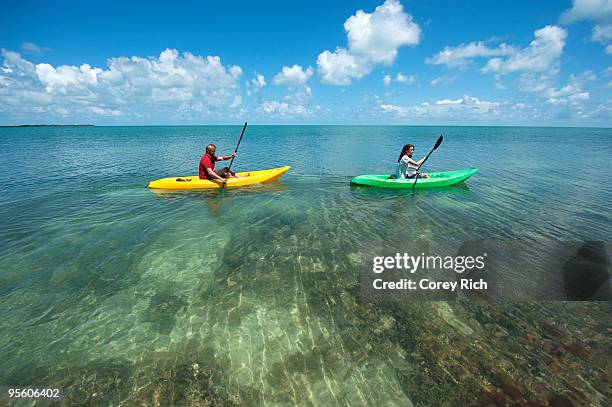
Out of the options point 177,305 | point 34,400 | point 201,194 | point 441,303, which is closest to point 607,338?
point 441,303

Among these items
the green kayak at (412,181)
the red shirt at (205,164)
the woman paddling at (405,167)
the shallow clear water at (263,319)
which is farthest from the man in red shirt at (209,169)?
the woman paddling at (405,167)

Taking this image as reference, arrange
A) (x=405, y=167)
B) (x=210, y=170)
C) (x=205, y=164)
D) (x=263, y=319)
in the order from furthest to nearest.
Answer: (x=405, y=167), (x=205, y=164), (x=210, y=170), (x=263, y=319)

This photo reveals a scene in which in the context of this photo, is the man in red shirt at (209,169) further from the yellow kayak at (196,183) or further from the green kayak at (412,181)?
the green kayak at (412,181)

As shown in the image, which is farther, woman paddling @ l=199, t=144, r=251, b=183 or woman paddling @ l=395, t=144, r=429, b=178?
woman paddling @ l=395, t=144, r=429, b=178

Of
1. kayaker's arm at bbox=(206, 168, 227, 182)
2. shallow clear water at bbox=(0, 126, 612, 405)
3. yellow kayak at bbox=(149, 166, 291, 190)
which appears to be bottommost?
shallow clear water at bbox=(0, 126, 612, 405)

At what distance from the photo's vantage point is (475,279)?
800 cm

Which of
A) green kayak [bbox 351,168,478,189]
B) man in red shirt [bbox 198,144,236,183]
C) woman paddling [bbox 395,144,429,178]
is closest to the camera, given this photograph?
man in red shirt [bbox 198,144,236,183]

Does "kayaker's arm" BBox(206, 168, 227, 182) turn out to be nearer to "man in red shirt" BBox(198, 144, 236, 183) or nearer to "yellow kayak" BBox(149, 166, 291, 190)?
"man in red shirt" BBox(198, 144, 236, 183)

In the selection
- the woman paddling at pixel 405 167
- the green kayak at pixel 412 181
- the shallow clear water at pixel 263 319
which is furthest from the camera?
the green kayak at pixel 412 181

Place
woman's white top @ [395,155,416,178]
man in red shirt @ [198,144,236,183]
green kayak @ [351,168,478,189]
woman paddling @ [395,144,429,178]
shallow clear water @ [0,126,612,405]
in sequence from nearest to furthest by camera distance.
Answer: shallow clear water @ [0,126,612,405] < man in red shirt @ [198,144,236,183] < woman paddling @ [395,144,429,178] < woman's white top @ [395,155,416,178] < green kayak @ [351,168,478,189]

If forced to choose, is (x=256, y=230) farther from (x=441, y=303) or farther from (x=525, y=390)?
(x=525, y=390)

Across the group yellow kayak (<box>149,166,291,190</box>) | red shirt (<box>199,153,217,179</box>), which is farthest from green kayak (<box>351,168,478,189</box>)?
red shirt (<box>199,153,217,179</box>)

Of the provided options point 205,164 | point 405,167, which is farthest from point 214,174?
point 405,167

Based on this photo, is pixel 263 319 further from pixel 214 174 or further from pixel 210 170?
pixel 210 170
